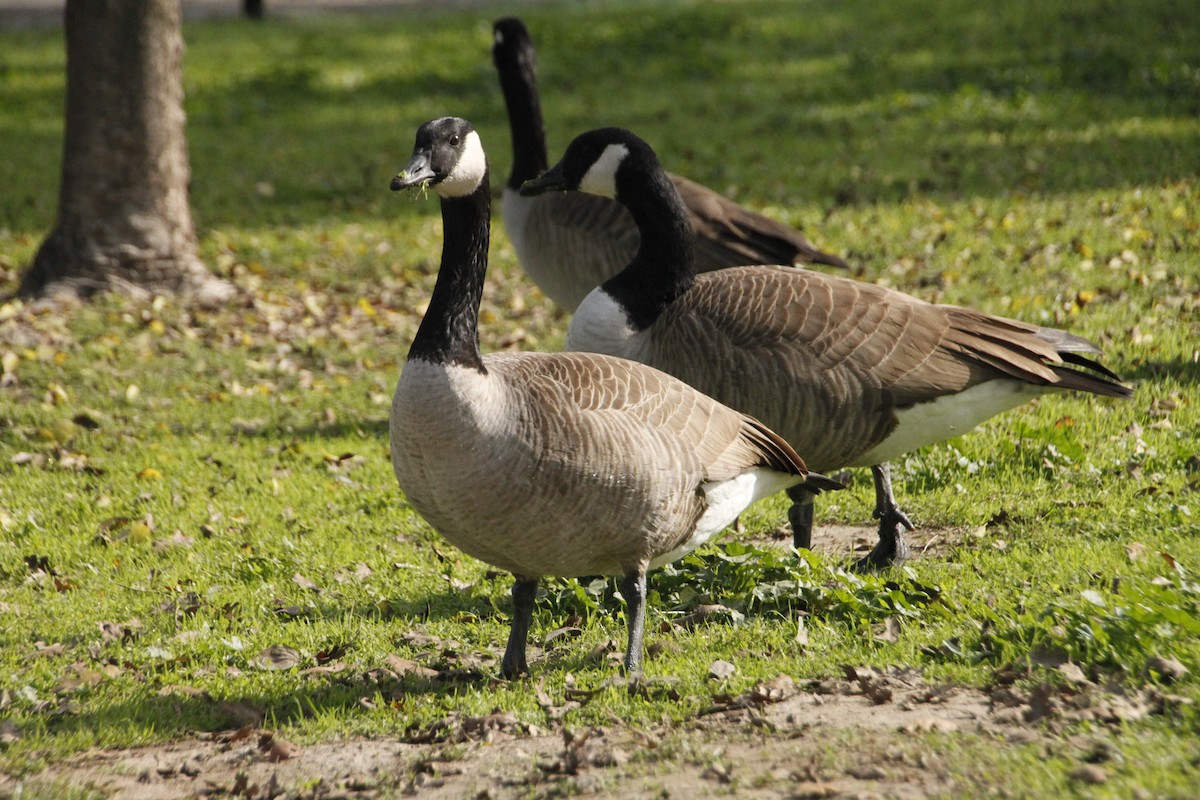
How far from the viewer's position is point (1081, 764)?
3.72 meters

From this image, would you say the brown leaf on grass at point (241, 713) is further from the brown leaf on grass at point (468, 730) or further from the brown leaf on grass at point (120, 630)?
the brown leaf on grass at point (120, 630)

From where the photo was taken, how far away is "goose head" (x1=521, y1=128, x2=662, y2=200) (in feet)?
21.6

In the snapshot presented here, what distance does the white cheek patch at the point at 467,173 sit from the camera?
475 cm

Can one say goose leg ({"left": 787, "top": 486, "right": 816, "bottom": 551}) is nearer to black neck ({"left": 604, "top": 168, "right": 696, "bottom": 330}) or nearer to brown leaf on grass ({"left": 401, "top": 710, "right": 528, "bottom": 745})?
black neck ({"left": 604, "top": 168, "right": 696, "bottom": 330})

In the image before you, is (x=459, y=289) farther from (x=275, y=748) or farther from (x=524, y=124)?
(x=524, y=124)

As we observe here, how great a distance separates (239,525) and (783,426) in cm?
311

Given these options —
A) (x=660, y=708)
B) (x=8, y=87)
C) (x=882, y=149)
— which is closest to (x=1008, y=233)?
(x=882, y=149)

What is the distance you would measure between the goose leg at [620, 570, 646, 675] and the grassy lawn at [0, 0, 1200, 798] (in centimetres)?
14

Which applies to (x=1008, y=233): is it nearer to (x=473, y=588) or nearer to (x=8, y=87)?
(x=473, y=588)

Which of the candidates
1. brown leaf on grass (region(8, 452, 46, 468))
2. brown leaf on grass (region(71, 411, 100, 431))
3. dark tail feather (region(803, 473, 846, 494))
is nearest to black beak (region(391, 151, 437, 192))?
dark tail feather (region(803, 473, 846, 494))

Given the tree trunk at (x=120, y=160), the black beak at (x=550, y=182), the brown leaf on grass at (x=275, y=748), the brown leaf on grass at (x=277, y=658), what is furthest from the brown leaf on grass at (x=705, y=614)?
the tree trunk at (x=120, y=160)

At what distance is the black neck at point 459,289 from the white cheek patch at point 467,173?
37 millimetres

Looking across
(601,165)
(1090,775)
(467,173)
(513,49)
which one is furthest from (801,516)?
(513,49)

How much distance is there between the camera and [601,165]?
21.9ft
